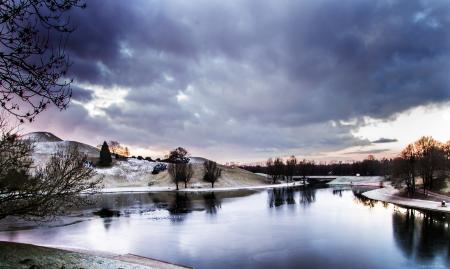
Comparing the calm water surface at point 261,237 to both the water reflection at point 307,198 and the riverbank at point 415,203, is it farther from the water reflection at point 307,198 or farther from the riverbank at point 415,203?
the water reflection at point 307,198

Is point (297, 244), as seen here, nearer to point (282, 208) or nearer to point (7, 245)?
A: point (7, 245)

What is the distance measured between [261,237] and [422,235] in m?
15.4

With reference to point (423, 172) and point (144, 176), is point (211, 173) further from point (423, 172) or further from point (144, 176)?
point (423, 172)

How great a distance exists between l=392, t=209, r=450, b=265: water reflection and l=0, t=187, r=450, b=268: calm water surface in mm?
68

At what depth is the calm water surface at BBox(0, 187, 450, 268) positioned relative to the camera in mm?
27719

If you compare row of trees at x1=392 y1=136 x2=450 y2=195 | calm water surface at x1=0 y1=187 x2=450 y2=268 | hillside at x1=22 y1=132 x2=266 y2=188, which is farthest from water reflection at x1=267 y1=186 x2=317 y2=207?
hillside at x1=22 y1=132 x2=266 y2=188

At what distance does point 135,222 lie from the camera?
148ft

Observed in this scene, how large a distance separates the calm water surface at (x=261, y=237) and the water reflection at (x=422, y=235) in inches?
2.7

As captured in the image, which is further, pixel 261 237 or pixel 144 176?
Result: pixel 144 176

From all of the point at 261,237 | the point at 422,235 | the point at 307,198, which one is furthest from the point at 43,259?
the point at 307,198

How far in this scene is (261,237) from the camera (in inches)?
1425

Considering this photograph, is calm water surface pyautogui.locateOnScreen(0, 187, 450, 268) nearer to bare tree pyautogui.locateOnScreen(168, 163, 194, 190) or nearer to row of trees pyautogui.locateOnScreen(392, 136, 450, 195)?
row of trees pyautogui.locateOnScreen(392, 136, 450, 195)

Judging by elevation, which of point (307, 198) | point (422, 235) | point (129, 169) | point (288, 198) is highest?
point (129, 169)

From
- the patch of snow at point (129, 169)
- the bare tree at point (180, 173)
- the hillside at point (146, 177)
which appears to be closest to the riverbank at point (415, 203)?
the bare tree at point (180, 173)
